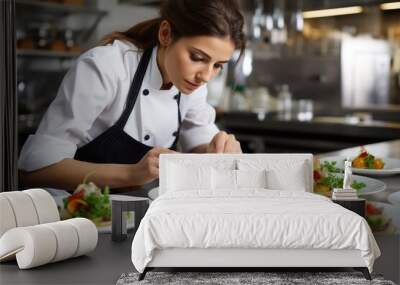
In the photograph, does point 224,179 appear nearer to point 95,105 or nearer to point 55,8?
point 95,105

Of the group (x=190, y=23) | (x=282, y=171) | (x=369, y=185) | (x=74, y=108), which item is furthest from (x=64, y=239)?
(x=369, y=185)

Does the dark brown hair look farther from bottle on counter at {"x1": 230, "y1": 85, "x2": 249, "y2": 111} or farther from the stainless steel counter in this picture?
the stainless steel counter

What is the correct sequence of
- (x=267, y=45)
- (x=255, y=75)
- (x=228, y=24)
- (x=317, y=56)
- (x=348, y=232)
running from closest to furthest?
1. (x=348, y=232)
2. (x=228, y=24)
3. (x=255, y=75)
4. (x=267, y=45)
5. (x=317, y=56)

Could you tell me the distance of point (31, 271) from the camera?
3.50 metres

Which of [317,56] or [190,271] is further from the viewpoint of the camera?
[317,56]

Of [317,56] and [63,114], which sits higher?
[317,56]

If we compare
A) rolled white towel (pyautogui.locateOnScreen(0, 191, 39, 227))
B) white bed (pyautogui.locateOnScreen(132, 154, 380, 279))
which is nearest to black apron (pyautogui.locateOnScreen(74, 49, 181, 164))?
rolled white towel (pyautogui.locateOnScreen(0, 191, 39, 227))

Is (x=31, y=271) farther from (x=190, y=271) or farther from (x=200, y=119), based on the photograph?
(x=200, y=119)

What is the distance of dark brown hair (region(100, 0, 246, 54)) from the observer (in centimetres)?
434

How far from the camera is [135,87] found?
443cm

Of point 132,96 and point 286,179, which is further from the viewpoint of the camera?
point 132,96

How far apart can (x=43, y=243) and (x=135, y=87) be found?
4.39 ft

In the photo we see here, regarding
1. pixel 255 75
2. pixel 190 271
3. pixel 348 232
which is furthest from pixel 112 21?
pixel 348 232

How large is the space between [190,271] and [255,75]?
235 centimetres
